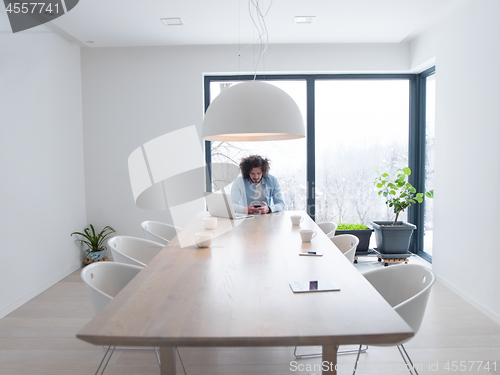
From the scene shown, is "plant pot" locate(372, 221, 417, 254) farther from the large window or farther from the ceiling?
the ceiling

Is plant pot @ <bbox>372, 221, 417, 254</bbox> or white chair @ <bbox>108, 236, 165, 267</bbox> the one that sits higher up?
white chair @ <bbox>108, 236, 165, 267</bbox>

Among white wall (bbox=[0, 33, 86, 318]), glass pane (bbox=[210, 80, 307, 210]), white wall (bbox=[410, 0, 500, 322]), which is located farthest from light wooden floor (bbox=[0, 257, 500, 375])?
glass pane (bbox=[210, 80, 307, 210])

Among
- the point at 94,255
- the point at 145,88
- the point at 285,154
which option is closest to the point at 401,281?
the point at 285,154

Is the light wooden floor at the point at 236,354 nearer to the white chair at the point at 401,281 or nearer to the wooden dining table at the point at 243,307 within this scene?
the white chair at the point at 401,281

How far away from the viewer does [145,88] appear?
4.75m

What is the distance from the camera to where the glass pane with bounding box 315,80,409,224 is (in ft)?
16.5

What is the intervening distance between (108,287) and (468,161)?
134 inches

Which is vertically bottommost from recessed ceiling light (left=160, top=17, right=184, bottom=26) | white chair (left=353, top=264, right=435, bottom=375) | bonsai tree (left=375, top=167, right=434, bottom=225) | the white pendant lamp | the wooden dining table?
white chair (left=353, top=264, right=435, bottom=375)

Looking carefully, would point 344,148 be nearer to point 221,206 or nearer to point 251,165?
point 251,165

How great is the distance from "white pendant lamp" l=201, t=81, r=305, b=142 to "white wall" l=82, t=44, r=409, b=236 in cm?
271

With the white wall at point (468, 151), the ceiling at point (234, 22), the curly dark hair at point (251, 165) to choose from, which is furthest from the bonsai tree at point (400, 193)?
the ceiling at point (234, 22)

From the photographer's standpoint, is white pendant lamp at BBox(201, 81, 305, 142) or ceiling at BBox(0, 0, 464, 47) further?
ceiling at BBox(0, 0, 464, 47)

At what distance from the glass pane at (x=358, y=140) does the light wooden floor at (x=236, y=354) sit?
2247 mm

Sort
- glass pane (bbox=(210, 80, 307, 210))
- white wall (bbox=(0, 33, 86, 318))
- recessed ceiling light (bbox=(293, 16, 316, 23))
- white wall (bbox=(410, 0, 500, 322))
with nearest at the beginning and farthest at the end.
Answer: white wall (bbox=(410, 0, 500, 322)) < white wall (bbox=(0, 33, 86, 318)) < recessed ceiling light (bbox=(293, 16, 316, 23)) < glass pane (bbox=(210, 80, 307, 210))
